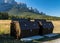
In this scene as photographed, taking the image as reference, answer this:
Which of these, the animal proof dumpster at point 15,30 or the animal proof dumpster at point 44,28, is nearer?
the animal proof dumpster at point 15,30

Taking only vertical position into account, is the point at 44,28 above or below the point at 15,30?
below

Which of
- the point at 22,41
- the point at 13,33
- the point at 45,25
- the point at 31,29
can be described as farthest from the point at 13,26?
the point at 45,25

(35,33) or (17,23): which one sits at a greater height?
(17,23)

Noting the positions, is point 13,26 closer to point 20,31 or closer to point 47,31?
point 20,31

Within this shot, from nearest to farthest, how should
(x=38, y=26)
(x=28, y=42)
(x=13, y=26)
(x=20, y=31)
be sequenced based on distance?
(x=28, y=42) < (x=20, y=31) < (x=13, y=26) < (x=38, y=26)

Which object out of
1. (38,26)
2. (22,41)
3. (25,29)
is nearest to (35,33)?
(38,26)

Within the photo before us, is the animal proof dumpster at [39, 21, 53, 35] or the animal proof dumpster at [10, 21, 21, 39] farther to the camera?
the animal proof dumpster at [39, 21, 53, 35]

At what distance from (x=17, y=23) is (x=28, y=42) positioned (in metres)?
4.86

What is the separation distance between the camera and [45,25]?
108 feet

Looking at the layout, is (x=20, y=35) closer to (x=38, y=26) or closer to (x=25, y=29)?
(x=25, y=29)

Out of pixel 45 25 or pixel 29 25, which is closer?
pixel 29 25

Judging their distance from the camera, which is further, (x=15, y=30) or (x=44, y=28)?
(x=44, y=28)

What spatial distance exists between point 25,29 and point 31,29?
183cm

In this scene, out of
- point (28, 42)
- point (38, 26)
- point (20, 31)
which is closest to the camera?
point (28, 42)
